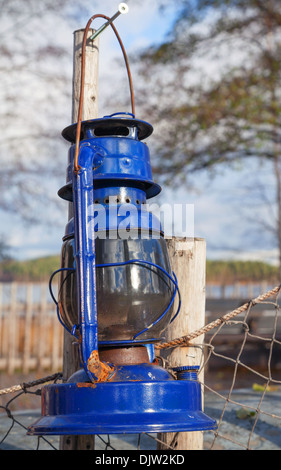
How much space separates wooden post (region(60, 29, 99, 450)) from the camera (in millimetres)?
2691

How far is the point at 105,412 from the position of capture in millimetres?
1865

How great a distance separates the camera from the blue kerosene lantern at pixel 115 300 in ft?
6.21

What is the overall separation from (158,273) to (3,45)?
9.44 m

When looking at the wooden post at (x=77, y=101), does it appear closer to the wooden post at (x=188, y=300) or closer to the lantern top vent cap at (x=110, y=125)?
the wooden post at (x=188, y=300)

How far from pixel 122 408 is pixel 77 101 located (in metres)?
1.59

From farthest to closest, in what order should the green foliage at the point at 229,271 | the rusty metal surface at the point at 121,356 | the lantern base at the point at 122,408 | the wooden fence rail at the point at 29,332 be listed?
1. the green foliage at the point at 229,271
2. the wooden fence rail at the point at 29,332
3. the rusty metal surface at the point at 121,356
4. the lantern base at the point at 122,408

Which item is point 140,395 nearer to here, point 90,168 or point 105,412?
point 105,412

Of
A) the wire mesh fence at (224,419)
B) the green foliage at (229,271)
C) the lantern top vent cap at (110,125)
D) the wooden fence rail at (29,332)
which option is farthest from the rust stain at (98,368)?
the green foliage at (229,271)

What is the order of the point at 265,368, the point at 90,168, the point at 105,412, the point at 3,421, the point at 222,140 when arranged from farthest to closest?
the point at 222,140 < the point at 265,368 < the point at 3,421 < the point at 90,168 < the point at 105,412

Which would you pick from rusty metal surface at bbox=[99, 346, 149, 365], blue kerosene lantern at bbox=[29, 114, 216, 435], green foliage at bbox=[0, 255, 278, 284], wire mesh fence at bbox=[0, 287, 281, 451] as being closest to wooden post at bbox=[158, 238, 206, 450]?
wire mesh fence at bbox=[0, 287, 281, 451]

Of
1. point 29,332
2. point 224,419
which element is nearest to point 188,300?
point 224,419

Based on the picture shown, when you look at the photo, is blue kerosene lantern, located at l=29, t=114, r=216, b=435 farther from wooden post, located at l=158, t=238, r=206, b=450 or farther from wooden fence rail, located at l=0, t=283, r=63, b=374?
wooden fence rail, located at l=0, t=283, r=63, b=374

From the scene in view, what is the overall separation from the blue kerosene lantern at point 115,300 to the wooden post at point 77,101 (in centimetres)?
45
